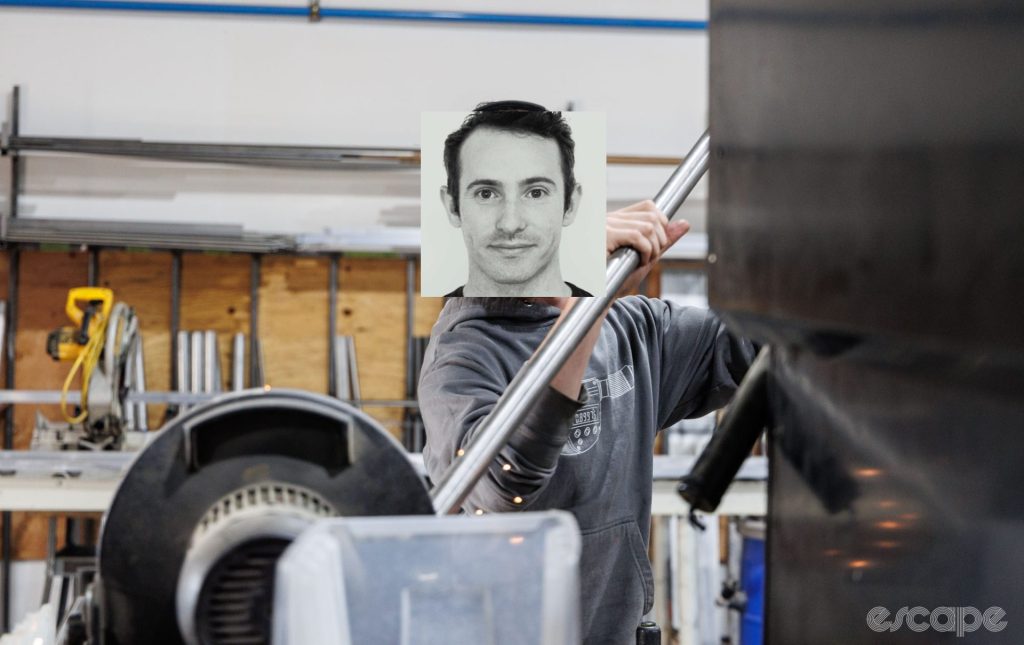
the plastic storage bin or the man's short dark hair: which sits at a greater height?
the man's short dark hair

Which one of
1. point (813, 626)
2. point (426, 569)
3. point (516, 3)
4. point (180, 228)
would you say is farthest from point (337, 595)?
point (516, 3)

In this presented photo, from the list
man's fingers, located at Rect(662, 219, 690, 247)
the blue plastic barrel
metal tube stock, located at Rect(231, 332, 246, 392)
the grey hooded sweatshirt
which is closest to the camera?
man's fingers, located at Rect(662, 219, 690, 247)

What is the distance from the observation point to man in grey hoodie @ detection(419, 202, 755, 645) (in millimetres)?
863

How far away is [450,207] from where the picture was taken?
459 millimetres

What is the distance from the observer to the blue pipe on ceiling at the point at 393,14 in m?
3.38

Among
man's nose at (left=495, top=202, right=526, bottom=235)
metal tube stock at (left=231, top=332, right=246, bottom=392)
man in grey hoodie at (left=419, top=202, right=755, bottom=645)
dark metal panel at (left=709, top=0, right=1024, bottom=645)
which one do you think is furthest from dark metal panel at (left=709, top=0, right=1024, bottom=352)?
metal tube stock at (left=231, top=332, right=246, bottom=392)

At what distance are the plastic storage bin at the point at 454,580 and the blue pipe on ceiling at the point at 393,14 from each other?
135 inches

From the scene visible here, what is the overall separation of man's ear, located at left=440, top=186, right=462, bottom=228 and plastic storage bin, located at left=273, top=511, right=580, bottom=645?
0.20 meters

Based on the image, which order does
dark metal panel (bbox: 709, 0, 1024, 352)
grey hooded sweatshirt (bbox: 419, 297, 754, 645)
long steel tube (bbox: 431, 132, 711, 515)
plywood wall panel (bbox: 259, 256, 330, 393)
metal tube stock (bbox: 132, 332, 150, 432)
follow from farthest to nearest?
plywood wall panel (bbox: 259, 256, 330, 393) < metal tube stock (bbox: 132, 332, 150, 432) < grey hooded sweatshirt (bbox: 419, 297, 754, 645) < long steel tube (bbox: 431, 132, 711, 515) < dark metal panel (bbox: 709, 0, 1024, 352)

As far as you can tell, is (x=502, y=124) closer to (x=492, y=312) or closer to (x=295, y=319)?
(x=492, y=312)

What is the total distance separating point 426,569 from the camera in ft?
0.97

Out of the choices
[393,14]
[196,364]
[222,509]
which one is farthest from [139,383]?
[222,509]

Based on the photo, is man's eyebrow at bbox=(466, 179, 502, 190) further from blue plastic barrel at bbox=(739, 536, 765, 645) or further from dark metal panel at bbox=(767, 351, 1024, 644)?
blue plastic barrel at bbox=(739, 536, 765, 645)

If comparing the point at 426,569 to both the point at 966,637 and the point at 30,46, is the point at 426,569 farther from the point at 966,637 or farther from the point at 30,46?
the point at 30,46
